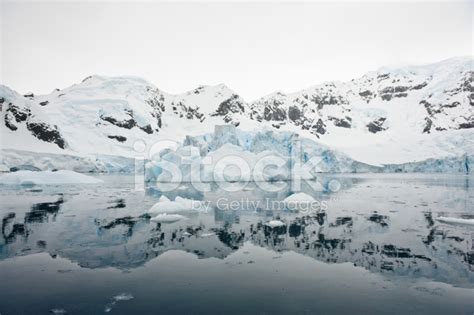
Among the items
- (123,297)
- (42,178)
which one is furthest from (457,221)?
(42,178)

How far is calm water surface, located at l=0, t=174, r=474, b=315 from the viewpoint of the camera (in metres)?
5.70

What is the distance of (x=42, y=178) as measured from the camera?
3092 cm

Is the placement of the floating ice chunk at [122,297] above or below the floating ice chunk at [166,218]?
below

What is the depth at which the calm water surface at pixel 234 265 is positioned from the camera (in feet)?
18.7

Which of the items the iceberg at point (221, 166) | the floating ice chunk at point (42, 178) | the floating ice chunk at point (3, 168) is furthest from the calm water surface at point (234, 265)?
the floating ice chunk at point (3, 168)

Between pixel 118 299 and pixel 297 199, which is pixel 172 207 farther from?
pixel 118 299

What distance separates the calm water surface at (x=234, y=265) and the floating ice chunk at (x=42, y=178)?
18592mm

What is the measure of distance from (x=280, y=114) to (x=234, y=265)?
399ft

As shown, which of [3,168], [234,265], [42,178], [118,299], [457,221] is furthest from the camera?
[3,168]

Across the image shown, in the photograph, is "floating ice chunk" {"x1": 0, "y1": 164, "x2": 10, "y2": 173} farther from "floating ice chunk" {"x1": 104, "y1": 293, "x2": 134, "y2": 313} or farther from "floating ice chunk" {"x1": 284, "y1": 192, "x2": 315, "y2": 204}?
"floating ice chunk" {"x1": 104, "y1": 293, "x2": 134, "y2": 313}

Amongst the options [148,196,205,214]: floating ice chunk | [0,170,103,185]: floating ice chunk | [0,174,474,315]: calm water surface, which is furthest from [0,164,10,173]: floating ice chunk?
[148,196,205,214]: floating ice chunk

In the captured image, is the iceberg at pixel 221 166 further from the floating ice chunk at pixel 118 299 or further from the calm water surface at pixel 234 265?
the floating ice chunk at pixel 118 299

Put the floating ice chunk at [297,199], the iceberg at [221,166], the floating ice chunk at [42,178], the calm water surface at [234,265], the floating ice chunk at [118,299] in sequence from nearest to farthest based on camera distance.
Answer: the floating ice chunk at [118,299] → the calm water surface at [234,265] → the floating ice chunk at [297,199] → the iceberg at [221,166] → the floating ice chunk at [42,178]

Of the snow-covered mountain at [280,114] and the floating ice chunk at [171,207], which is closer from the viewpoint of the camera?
the floating ice chunk at [171,207]
